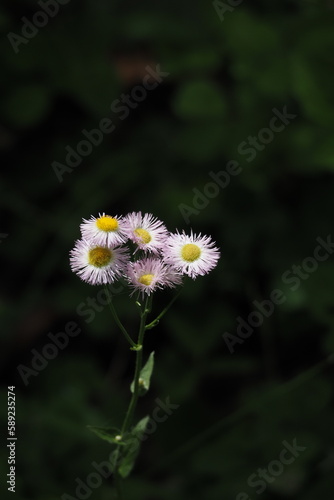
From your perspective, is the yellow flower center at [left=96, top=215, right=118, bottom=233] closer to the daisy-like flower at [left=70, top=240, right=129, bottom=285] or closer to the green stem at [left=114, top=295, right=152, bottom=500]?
the daisy-like flower at [left=70, top=240, right=129, bottom=285]

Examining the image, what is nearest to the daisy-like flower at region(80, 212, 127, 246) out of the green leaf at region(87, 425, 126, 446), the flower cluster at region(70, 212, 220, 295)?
the flower cluster at region(70, 212, 220, 295)

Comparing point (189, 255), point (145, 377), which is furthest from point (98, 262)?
point (145, 377)

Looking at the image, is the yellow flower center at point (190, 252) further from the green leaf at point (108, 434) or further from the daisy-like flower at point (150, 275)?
the green leaf at point (108, 434)

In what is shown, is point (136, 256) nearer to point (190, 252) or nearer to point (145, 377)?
point (190, 252)

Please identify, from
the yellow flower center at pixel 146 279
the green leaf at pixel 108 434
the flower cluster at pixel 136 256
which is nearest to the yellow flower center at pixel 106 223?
the flower cluster at pixel 136 256

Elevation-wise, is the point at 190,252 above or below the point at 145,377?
above

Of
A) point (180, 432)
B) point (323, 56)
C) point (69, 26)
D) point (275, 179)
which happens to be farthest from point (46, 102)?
point (180, 432)
